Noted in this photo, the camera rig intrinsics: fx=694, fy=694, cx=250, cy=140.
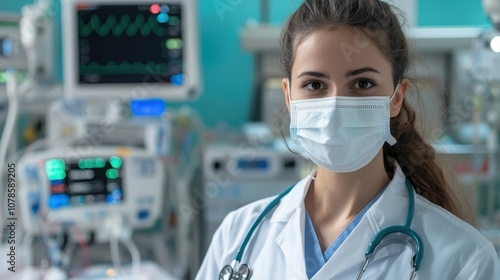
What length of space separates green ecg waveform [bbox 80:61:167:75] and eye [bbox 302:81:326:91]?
4.75 feet

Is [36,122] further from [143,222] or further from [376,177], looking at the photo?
[376,177]

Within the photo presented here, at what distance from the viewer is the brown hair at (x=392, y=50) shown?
1427mm

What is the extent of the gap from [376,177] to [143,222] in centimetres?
145

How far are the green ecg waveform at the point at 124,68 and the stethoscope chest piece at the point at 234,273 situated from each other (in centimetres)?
146

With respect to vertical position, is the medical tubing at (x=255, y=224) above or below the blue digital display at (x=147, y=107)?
below

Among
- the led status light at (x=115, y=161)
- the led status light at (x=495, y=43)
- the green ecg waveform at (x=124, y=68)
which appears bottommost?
the led status light at (x=115, y=161)

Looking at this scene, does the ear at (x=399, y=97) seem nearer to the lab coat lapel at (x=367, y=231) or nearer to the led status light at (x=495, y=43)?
the lab coat lapel at (x=367, y=231)

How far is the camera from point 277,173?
9.77 feet

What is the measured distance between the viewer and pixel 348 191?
150 centimetres

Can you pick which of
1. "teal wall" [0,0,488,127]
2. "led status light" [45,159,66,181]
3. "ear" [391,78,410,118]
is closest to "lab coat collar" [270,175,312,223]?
"ear" [391,78,410,118]

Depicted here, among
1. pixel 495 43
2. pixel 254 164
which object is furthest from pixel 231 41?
pixel 495 43

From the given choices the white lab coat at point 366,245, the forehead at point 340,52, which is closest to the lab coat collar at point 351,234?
the white lab coat at point 366,245

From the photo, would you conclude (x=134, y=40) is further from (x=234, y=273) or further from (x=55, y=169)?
(x=234, y=273)

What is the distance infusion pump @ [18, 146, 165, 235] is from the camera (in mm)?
2662
